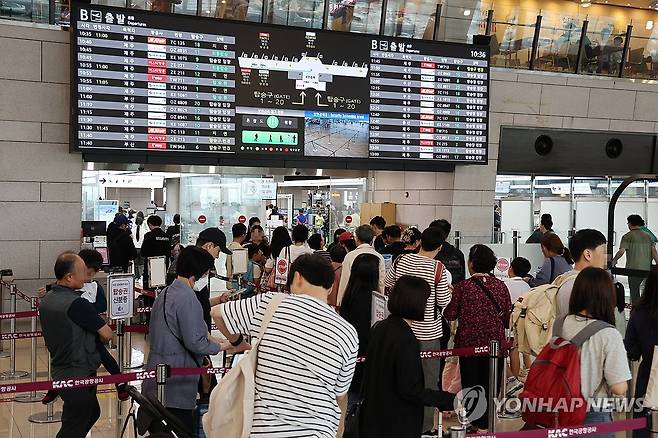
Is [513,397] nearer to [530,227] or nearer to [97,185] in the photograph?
[530,227]

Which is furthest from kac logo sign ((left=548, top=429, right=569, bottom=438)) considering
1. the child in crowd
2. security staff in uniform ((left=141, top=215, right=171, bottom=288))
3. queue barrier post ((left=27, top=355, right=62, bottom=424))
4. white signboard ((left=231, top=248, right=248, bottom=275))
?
security staff in uniform ((left=141, top=215, right=171, bottom=288))

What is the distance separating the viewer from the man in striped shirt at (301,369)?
10.4 ft

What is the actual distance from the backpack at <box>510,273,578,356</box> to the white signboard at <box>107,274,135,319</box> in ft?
11.3

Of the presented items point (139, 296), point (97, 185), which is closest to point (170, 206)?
point (97, 185)

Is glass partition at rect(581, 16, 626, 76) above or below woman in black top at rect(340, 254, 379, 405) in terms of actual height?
above

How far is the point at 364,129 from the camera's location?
1073 cm

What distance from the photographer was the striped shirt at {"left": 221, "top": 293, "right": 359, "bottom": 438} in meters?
3.18

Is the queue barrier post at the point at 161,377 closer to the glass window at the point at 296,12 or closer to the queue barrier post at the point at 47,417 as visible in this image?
the queue barrier post at the point at 47,417

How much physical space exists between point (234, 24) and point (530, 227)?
7022 millimetres

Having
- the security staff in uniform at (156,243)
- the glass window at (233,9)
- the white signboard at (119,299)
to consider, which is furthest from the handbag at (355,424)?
the glass window at (233,9)

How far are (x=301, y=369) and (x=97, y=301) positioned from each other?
12.6 ft

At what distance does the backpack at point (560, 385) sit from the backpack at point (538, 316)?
105 cm

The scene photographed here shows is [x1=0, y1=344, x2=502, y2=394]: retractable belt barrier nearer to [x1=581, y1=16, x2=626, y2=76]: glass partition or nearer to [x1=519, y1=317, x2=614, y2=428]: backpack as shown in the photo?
[x1=519, y1=317, x2=614, y2=428]: backpack

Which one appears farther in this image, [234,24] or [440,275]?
[234,24]
